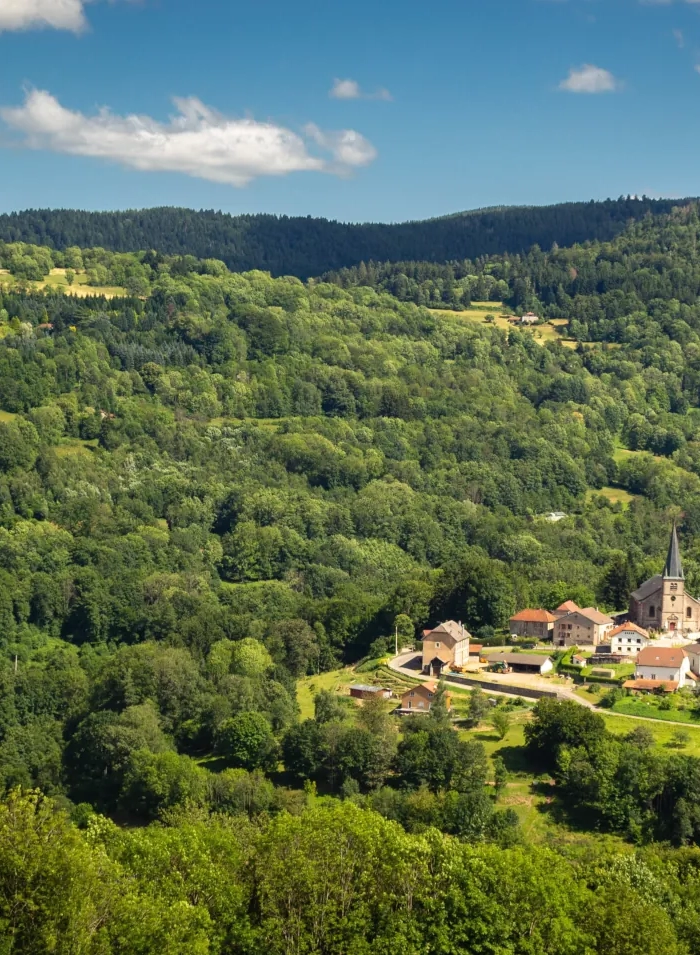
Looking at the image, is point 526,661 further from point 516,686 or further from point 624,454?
point 624,454

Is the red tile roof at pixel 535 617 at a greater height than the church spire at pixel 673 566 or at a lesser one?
lesser

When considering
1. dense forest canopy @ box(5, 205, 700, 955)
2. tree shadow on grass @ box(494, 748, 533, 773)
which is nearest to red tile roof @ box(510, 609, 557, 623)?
dense forest canopy @ box(5, 205, 700, 955)

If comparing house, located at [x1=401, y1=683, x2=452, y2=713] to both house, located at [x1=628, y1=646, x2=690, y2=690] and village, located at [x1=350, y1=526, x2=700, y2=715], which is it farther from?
house, located at [x1=628, y1=646, x2=690, y2=690]

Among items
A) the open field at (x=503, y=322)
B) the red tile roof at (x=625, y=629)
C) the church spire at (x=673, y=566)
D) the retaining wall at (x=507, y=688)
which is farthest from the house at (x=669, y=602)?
the open field at (x=503, y=322)

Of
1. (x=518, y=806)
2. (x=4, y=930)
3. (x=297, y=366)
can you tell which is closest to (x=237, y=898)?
(x=4, y=930)

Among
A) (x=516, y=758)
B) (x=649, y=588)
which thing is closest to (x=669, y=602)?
(x=649, y=588)

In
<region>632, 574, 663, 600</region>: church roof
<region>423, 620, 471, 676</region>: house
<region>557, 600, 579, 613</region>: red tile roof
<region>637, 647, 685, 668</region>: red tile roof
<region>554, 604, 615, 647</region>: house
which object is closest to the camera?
<region>637, 647, 685, 668</region>: red tile roof

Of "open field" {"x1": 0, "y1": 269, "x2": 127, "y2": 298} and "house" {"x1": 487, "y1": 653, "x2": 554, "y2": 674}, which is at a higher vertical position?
"open field" {"x1": 0, "y1": 269, "x2": 127, "y2": 298}

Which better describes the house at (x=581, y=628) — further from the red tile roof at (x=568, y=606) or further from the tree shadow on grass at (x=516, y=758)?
the tree shadow on grass at (x=516, y=758)
